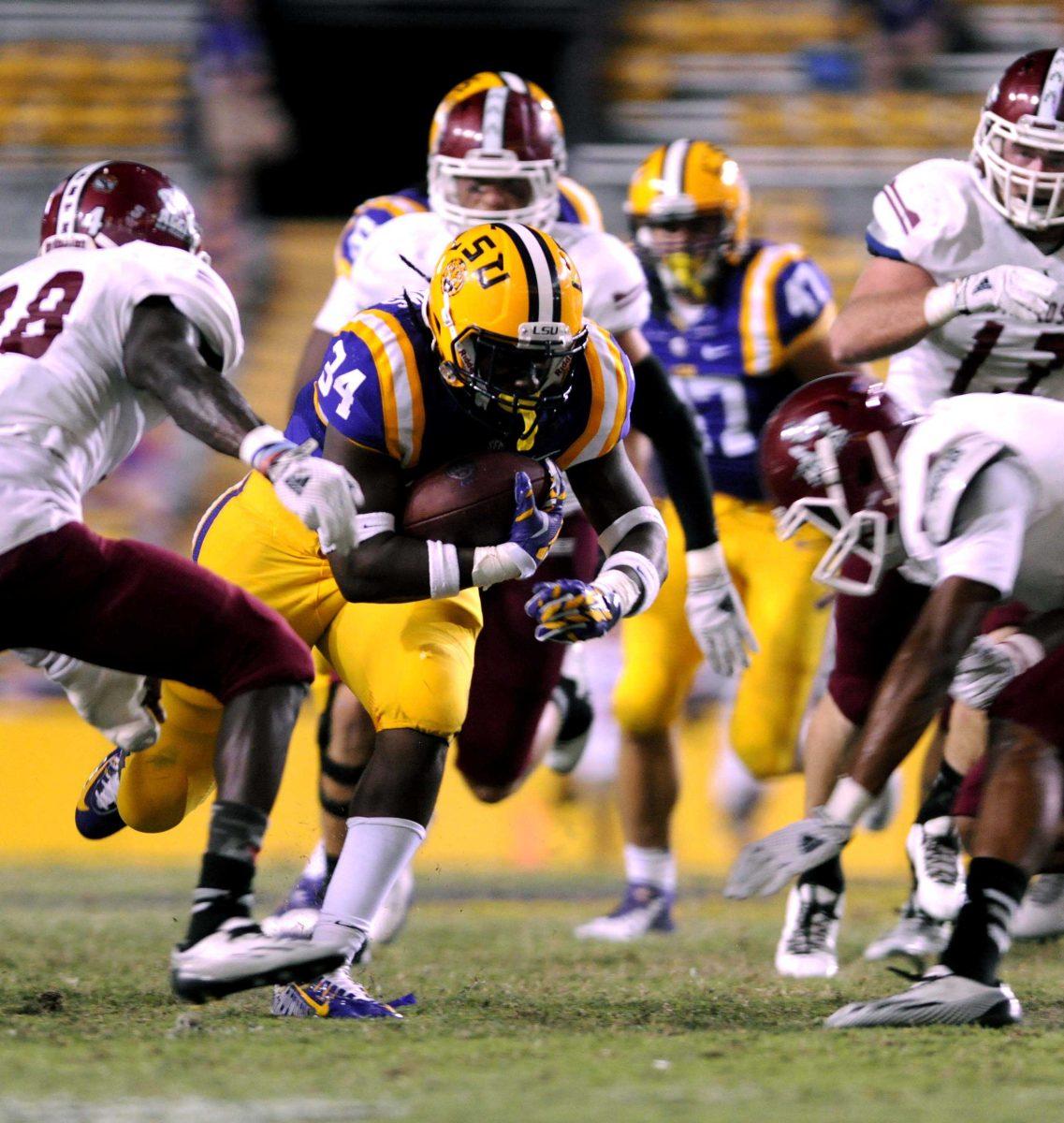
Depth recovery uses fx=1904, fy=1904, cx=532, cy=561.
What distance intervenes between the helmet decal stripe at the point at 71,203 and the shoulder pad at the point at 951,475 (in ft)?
5.65

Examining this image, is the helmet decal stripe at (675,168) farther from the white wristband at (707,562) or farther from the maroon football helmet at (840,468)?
the maroon football helmet at (840,468)

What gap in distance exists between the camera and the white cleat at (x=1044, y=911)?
466 centimetres

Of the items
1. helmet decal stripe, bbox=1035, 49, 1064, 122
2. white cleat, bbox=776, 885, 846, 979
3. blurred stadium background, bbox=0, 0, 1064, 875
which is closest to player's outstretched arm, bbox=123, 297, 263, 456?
white cleat, bbox=776, 885, 846, 979

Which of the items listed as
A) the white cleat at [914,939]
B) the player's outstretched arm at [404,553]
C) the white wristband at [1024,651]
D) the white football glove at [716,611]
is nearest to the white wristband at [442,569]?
the player's outstretched arm at [404,553]

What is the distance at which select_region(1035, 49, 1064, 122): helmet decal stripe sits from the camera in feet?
14.5

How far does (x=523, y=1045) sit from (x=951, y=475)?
1267 mm

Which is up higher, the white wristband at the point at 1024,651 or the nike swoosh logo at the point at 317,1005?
the white wristband at the point at 1024,651

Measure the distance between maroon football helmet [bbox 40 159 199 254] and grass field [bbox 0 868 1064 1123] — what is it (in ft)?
4.86

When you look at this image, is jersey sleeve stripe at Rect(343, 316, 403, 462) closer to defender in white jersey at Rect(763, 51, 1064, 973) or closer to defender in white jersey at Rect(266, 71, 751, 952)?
defender in white jersey at Rect(266, 71, 751, 952)

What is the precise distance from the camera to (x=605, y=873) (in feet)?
23.6

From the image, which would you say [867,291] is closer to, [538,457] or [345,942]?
[538,457]

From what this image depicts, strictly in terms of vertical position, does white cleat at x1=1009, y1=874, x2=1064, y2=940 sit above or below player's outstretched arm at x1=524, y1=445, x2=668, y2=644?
below

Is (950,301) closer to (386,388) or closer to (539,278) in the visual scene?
(539,278)

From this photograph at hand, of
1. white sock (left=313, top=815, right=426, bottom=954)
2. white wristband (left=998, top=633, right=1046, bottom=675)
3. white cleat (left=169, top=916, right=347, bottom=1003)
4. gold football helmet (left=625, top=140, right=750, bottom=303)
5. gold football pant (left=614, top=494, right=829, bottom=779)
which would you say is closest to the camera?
white cleat (left=169, top=916, right=347, bottom=1003)
